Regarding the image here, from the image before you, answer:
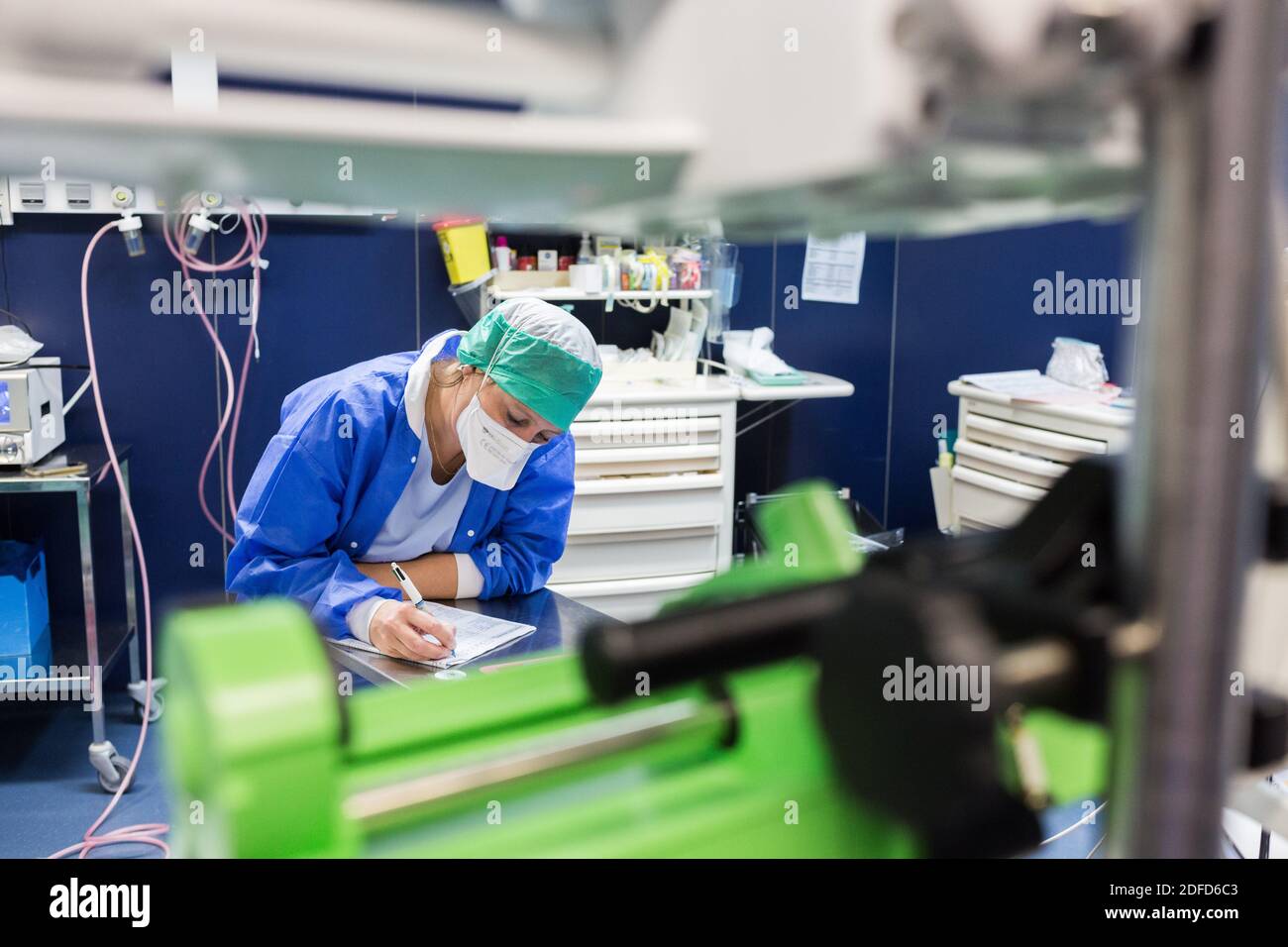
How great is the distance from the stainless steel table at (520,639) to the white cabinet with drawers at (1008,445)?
1.23 metres

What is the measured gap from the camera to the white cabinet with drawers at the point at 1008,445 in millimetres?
2662

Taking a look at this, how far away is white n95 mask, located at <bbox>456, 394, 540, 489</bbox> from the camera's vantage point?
1.71m

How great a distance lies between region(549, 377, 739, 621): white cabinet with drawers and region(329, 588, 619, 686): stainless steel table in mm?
1172

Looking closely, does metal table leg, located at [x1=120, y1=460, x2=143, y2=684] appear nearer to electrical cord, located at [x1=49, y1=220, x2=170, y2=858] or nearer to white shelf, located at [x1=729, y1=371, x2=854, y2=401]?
electrical cord, located at [x1=49, y1=220, x2=170, y2=858]

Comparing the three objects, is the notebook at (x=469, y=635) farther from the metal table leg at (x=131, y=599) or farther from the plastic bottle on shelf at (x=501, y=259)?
the plastic bottle on shelf at (x=501, y=259)

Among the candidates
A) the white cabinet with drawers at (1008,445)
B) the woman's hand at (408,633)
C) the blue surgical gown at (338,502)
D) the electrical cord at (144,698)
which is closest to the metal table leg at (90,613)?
the electrical cord at (144,698)

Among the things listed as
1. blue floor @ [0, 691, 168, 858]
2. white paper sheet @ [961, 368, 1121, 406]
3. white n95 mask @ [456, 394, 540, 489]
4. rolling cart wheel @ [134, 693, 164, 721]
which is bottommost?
blue floor @ [0, 691, 168, 858]

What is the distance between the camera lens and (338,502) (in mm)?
1694

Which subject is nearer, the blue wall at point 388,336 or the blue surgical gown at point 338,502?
the blue surgical gown at point 338,502

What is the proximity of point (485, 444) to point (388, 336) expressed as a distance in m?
1.72

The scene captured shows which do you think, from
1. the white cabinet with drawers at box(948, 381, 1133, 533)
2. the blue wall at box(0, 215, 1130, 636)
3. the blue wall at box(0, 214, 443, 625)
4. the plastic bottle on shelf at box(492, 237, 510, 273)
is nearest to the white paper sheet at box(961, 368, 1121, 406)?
the white cabinet with drawers at box(948, 381, 1133, 533)

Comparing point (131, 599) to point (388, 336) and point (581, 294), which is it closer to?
point (388, 336)

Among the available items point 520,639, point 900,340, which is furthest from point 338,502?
point 900,340
